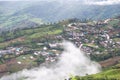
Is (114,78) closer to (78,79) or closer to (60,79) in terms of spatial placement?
(78,79)

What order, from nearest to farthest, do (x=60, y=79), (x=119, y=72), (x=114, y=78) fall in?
(x=114, y=78) → (x=119, y=72) → (x=60, y=79)

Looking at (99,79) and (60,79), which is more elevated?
(99,79)

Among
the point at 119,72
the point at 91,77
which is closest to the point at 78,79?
the point at 91,77

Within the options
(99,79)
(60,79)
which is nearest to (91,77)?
(99,79)

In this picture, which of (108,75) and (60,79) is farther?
(60,79)

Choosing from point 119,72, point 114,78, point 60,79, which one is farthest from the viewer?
point 60,79

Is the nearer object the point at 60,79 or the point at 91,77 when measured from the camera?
the point at 91,77

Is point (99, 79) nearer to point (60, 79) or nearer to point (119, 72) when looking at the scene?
point (119, 72)

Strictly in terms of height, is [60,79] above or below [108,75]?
below
